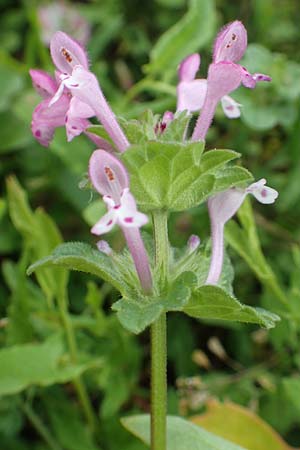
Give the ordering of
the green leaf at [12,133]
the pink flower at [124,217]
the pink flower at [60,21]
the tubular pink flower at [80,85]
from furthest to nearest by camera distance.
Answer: the pink flower at [60,21] < the green leaf at [12,133] < the tubular pink flower at [80,85] < the pink flower at [124,217]

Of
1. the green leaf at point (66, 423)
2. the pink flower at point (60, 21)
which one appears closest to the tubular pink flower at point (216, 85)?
the green leaf at point (66, 423)

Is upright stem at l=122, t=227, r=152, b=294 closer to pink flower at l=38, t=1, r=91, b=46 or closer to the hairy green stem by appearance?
the hairy green stem

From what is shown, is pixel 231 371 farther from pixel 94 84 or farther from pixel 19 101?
pixel 94 84

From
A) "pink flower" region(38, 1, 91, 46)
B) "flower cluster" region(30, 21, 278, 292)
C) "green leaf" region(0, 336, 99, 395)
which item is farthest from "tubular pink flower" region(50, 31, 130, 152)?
"pink flower" region(38, 1, 91, 46)

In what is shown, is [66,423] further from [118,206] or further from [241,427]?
[118,206]

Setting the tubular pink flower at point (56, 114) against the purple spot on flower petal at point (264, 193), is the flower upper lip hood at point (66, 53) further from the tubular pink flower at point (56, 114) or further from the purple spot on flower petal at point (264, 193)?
the purple spot on flower petal at point (264, 193)

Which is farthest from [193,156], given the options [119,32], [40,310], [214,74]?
[119,32]

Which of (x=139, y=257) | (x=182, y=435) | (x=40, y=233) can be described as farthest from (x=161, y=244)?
(x=40, y=233)
